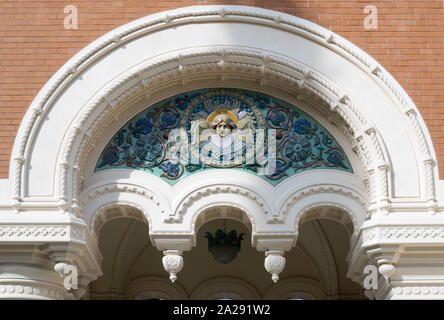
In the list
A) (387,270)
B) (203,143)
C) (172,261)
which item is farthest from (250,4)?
(387,270)

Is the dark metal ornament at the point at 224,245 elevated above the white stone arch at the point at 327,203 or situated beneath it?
elevated above

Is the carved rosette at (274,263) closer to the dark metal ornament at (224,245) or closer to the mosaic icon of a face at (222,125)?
the mosaic icon of a face at (222,125)

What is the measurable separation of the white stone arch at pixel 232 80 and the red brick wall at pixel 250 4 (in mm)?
145

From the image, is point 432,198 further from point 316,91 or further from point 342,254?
point 342,254

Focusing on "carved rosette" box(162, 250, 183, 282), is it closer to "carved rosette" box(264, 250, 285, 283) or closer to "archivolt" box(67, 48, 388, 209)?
"carved rosette" box(264, 250, 285, 283)

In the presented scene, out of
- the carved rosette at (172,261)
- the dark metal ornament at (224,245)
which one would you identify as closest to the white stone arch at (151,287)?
the dark metal ornament at (224,245)

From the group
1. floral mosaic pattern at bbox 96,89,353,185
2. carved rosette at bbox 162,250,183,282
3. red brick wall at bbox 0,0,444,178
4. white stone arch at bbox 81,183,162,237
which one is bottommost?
carved rosette at bbox 162,250,183,282

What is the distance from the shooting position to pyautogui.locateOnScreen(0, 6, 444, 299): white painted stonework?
466 inches

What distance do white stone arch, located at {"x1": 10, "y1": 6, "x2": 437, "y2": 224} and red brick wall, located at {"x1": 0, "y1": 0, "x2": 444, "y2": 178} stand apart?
0.48 feet

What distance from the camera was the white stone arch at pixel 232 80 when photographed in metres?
12.2

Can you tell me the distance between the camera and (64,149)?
12234mm

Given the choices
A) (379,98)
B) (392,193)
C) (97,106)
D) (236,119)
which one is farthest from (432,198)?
(97,106)

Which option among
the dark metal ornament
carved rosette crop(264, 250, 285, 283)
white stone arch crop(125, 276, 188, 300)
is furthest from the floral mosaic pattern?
white stone arch crop(125, 276, 188, 300)

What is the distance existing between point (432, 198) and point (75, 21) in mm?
4795
